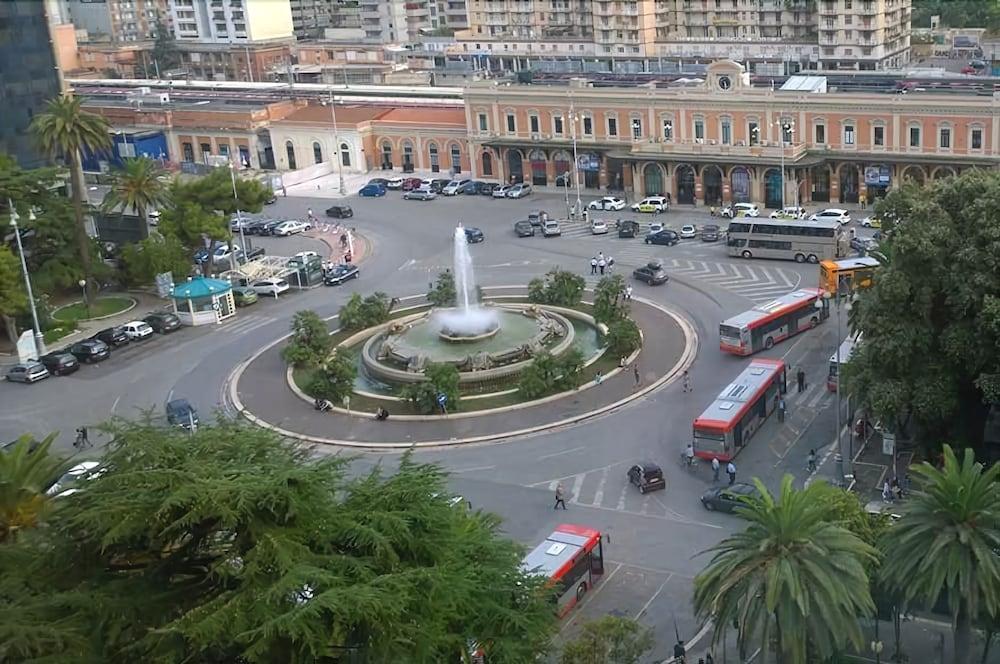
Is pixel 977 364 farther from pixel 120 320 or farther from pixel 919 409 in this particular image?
pixel 120 320

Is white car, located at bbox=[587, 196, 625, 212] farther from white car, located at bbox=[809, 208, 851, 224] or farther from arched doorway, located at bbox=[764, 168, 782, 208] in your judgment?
white car, located at bbox=[809, 208, 851, 224]

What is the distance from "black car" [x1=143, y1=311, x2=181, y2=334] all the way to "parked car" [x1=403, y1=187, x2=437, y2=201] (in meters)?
30.3

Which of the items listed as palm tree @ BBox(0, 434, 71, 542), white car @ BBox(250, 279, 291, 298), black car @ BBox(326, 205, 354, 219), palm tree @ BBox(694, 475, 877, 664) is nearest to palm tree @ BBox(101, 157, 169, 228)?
white car @ BBox(250, 279, 291, 298)

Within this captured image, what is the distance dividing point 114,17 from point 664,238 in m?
146

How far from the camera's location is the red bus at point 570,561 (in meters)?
31.6

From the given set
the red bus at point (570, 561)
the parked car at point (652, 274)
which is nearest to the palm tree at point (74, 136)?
the parked car at point (652, 274)

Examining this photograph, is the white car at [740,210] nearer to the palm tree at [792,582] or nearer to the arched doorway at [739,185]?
the arched doorway at [739,185]

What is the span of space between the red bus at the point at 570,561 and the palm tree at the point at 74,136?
4077 cm

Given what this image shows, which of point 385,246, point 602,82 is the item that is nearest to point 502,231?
point 385,246

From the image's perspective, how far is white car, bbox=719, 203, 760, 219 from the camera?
71188mm

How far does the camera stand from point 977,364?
3512 centimetres

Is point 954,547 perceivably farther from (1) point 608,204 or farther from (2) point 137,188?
(1) point 608,204

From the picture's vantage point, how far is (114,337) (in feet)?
190

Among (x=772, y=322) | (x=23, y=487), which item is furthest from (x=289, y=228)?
(x=23, y=487)
